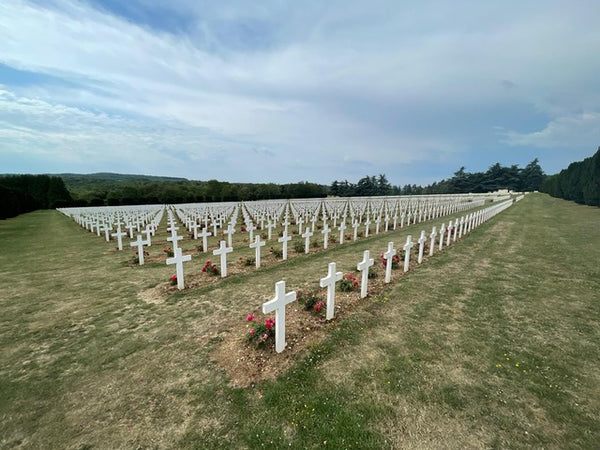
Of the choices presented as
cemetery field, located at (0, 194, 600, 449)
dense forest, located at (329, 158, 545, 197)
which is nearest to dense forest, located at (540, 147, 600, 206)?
cemetery field, located at (0, 194, 600, 449)

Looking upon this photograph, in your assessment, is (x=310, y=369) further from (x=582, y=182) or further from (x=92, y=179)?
(x=92, y=179)

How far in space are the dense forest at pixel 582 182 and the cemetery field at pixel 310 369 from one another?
28553 mm

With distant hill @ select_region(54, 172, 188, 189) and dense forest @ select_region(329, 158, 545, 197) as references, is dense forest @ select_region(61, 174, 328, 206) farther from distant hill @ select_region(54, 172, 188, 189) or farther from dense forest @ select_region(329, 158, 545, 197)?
distant hill @ select_region(54, 172, 188, 189)

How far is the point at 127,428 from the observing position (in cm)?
258

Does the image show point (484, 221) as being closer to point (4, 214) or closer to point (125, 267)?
point (125, 267)

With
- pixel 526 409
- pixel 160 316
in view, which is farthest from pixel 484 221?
pixel 160 316

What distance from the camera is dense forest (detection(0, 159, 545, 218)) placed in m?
45.2

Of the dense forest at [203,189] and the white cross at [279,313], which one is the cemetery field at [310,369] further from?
the dense forest at [203,189]

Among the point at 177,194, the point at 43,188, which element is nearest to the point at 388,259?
the point at 177,194

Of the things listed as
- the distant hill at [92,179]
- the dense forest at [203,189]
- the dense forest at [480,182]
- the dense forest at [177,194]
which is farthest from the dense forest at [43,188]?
the dense forest at [480,182]

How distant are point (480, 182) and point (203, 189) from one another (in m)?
84.3

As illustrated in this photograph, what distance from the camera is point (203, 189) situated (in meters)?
65.7

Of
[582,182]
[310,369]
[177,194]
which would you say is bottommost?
[310,369]

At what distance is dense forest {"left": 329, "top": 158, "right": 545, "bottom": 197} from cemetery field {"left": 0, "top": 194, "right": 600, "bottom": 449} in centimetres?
8639
